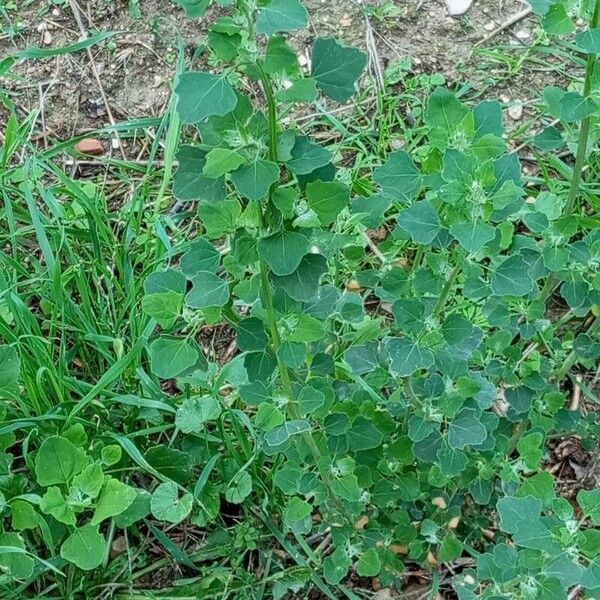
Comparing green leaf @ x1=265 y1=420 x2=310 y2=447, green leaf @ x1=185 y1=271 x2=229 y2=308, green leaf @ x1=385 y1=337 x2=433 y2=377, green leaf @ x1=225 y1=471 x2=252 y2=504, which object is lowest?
green leaf @ x1=225 y1=471 x2=252 y2=504

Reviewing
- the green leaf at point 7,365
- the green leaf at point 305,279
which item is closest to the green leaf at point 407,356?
the green leaf at point 305,279

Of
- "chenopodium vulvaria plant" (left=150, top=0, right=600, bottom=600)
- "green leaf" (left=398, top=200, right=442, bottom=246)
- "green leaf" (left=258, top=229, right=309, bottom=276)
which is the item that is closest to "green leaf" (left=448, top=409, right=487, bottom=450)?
"chenopodium vulvaria plant" (left=150, top=0, right=600, bottom=600)

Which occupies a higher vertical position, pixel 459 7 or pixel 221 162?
pixel 221 162

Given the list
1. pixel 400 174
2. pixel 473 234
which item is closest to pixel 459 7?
pixel 400 174

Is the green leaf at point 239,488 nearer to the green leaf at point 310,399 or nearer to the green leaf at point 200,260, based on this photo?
the green leaf at point 310,399

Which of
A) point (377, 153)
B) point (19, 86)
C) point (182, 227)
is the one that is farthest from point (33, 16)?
point (377, 153)

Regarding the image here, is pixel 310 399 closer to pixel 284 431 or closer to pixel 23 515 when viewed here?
pixel 284 431

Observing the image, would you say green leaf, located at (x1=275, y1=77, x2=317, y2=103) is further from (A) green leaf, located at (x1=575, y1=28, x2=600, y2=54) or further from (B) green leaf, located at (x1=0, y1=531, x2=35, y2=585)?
(B) green leaf, located at (x1=0, y1=531, x2=35, y2=585)
